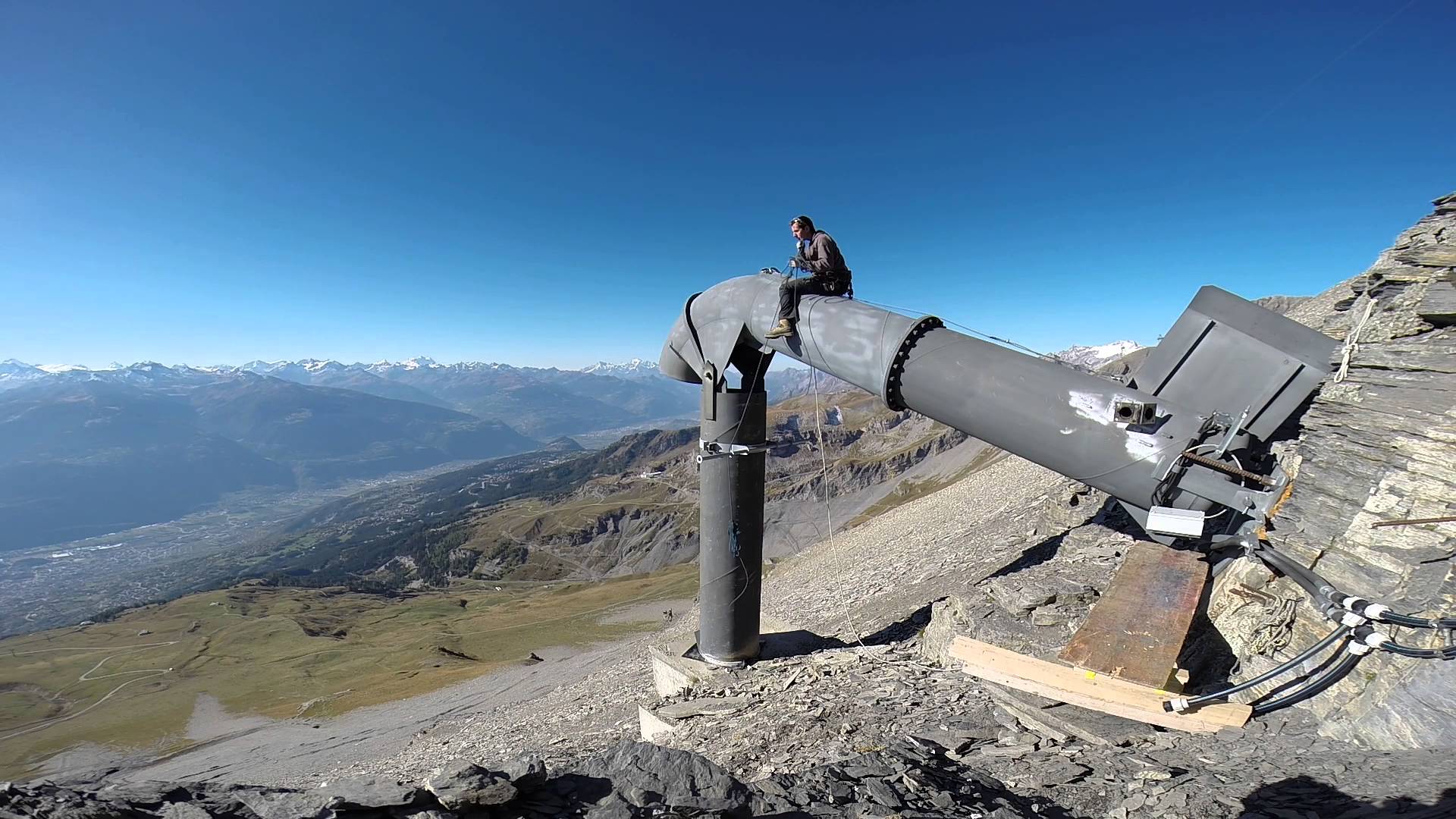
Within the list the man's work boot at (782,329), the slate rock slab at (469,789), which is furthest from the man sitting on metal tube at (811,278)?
the slate rock slab at (469,789)

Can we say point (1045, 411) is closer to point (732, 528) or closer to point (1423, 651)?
point (1423, 651)

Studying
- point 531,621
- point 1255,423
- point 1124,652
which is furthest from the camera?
point 531,621

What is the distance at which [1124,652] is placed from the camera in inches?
254

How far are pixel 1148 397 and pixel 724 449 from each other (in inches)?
228

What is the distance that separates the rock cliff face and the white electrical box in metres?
0.87

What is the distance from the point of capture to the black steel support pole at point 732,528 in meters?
9.63

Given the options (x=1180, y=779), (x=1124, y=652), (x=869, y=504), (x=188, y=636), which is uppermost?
(x=1124, y=652)

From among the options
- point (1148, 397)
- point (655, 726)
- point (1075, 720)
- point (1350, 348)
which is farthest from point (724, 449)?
point (1350, 348)

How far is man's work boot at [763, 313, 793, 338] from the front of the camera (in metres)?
8.36

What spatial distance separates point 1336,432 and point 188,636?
13715 centimetres

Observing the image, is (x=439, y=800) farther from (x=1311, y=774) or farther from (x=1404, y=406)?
(x=1404, y=406)

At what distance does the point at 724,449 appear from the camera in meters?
9.63

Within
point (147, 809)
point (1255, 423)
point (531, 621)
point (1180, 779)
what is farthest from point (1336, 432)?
point (531, 621)

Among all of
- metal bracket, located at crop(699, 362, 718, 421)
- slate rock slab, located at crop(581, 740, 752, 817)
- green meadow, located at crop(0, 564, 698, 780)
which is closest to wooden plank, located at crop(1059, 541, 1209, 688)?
slate rock slab, located at crop(581, 740, 752, 817)
